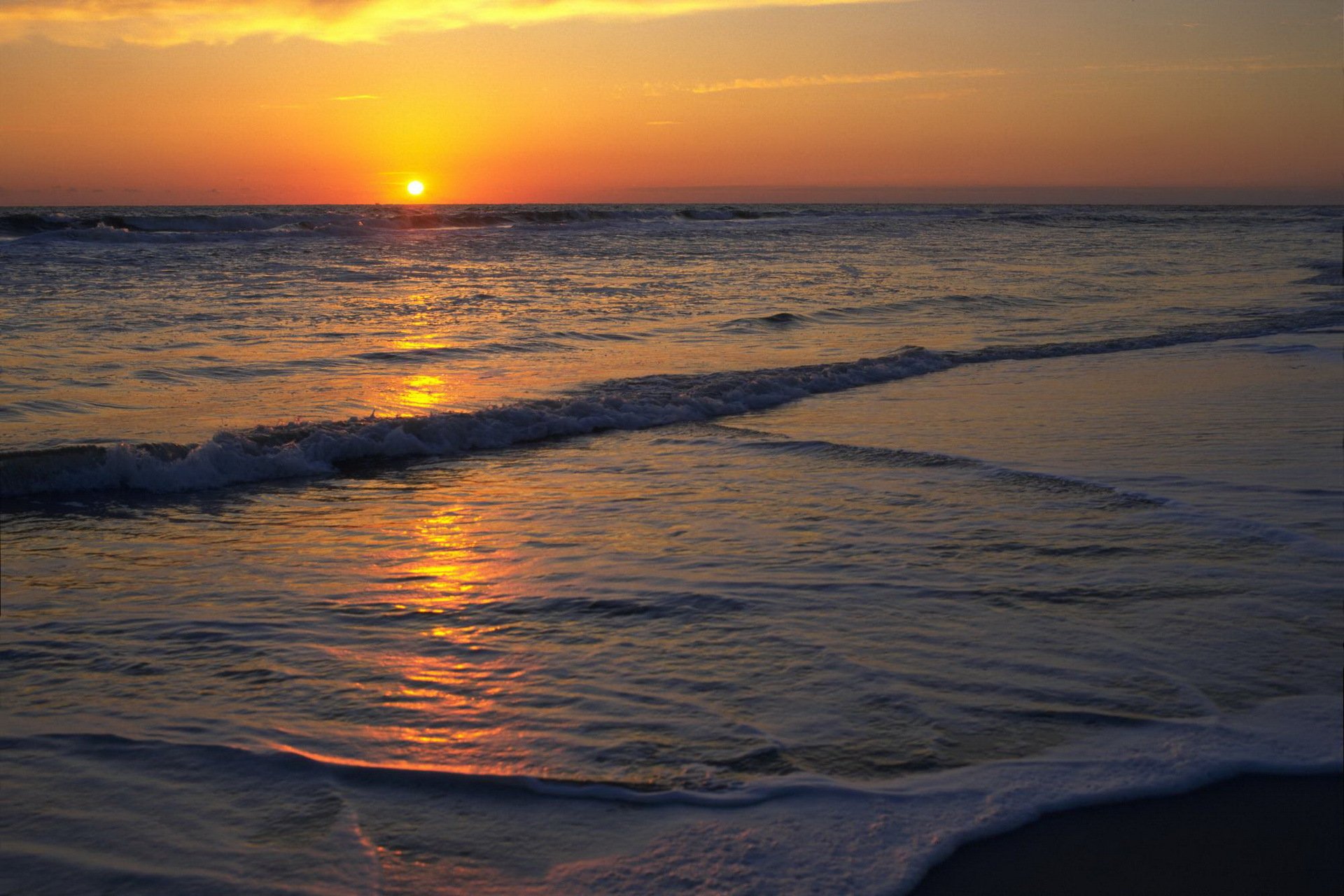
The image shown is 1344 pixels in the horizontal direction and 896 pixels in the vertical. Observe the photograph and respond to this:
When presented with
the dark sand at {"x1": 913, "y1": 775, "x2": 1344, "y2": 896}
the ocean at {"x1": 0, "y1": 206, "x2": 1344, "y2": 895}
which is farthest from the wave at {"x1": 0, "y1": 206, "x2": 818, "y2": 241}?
the dark sand at {"x1": 913, "y1": 775, "x2": 1344, "y2": 896}

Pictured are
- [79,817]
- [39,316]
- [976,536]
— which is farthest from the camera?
[39,316]

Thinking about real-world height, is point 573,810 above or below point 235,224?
below

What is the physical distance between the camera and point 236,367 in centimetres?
1058

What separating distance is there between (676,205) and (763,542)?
2995 inches

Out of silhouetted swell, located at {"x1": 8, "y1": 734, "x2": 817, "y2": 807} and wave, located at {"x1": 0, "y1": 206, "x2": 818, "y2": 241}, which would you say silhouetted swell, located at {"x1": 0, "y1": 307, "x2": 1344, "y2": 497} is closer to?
silhouetted swell, located at {"x1": 8, "y1": 734, "x2": 817, "y2": 807}

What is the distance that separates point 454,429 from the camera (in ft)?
26.6

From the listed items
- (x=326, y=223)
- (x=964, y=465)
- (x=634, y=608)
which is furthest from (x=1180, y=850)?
(x=326, y=223)

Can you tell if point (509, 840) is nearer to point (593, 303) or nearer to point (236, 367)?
point (236, 367)

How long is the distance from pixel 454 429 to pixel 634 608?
4045 mm

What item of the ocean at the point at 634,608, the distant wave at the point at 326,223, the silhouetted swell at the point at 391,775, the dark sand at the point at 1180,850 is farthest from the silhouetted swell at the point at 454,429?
the distant wave at the point at 326,223

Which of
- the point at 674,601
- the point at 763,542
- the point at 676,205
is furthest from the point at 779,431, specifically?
the point at 676,205

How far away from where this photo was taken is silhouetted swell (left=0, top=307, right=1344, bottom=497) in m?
6.76

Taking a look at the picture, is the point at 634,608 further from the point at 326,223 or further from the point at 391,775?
the point at 326,223

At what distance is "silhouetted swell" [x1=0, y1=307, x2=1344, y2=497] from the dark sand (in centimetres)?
550
